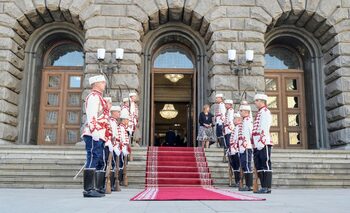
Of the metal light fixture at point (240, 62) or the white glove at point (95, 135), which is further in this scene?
the metal light fixture at point (240, 62)

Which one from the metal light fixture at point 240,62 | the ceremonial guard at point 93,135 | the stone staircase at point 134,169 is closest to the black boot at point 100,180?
the ceremonial guard at point 93,135

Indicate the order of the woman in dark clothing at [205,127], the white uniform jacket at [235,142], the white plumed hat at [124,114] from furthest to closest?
the woman in dark clothing at [205,127], the white plumed hat at [124,114], the white uniform jacket at [235,142]

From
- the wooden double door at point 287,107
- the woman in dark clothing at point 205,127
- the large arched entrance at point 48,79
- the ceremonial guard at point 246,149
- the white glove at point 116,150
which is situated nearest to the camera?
the white glove at point 116,150

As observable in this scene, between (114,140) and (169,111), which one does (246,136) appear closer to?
(114,140)

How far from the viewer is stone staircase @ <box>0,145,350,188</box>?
897 centimetres

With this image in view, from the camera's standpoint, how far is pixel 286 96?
14.9m

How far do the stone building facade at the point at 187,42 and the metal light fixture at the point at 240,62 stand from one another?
182 mm

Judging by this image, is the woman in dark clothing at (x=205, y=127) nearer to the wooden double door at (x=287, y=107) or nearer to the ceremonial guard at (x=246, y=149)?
the ceremonial guard at (x=246, y=149)

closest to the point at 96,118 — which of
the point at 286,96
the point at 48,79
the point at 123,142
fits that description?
the point at 123,142

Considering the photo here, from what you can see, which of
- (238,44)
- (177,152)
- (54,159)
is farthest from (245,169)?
(238,44)

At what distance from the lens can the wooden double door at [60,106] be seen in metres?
14.2

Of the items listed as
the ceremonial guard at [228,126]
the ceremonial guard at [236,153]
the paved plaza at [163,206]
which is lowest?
the paved plaza at [163,206]

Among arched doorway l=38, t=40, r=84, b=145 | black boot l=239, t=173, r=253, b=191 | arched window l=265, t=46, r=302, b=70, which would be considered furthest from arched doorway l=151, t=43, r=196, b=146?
black boot l=239, t=173, r=253, b=191

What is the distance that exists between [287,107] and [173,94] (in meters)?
7.19
